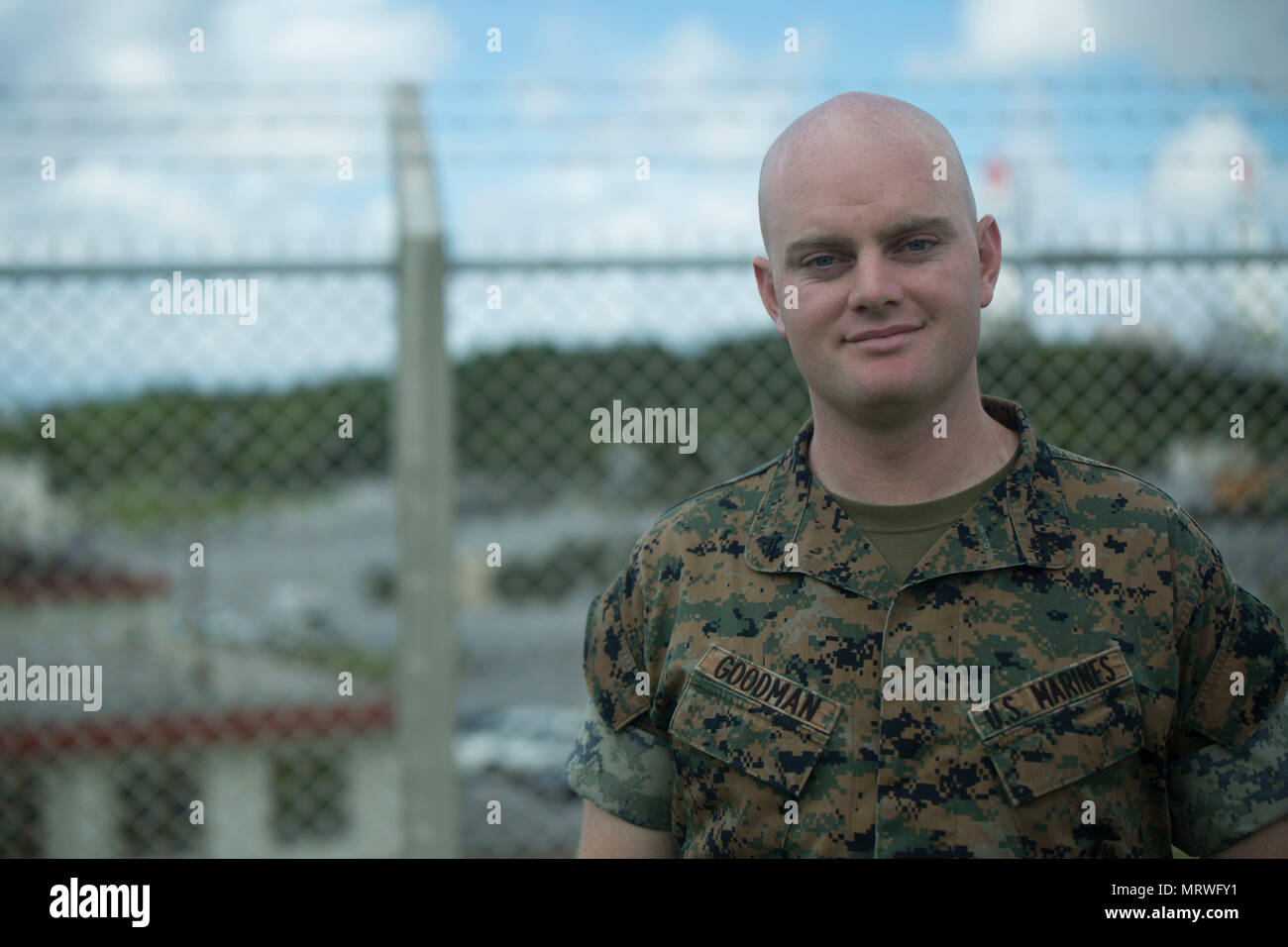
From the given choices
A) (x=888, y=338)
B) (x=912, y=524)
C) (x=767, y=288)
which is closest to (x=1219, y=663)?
(x=912, y=524)

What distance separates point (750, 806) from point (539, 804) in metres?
1.54

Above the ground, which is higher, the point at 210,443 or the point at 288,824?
the point at 210,443

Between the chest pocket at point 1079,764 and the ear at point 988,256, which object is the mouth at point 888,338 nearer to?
the ear at point 988,256

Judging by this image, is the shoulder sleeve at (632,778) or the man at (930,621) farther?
the shoulder sleeve at (632,778)

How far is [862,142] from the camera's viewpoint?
1236 mm

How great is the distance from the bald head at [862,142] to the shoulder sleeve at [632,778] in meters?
0.76

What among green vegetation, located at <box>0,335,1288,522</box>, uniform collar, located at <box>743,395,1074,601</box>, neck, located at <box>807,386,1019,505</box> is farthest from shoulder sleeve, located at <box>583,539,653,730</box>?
green vegetation, located at <box>0,335,1288,522</box>

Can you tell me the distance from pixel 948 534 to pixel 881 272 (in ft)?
1.23

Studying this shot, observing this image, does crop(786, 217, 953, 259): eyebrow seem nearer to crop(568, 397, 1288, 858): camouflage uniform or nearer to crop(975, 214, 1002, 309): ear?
crop(975, 214, 1002, 309): ear

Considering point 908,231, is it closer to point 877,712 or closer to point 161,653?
point 877,712

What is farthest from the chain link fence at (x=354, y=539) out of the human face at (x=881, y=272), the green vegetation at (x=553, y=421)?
the human face at (x=881, y=272)

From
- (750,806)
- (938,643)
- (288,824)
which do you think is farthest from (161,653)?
(938,643)

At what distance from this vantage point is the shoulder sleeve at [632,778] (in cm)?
148

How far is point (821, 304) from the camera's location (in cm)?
127
